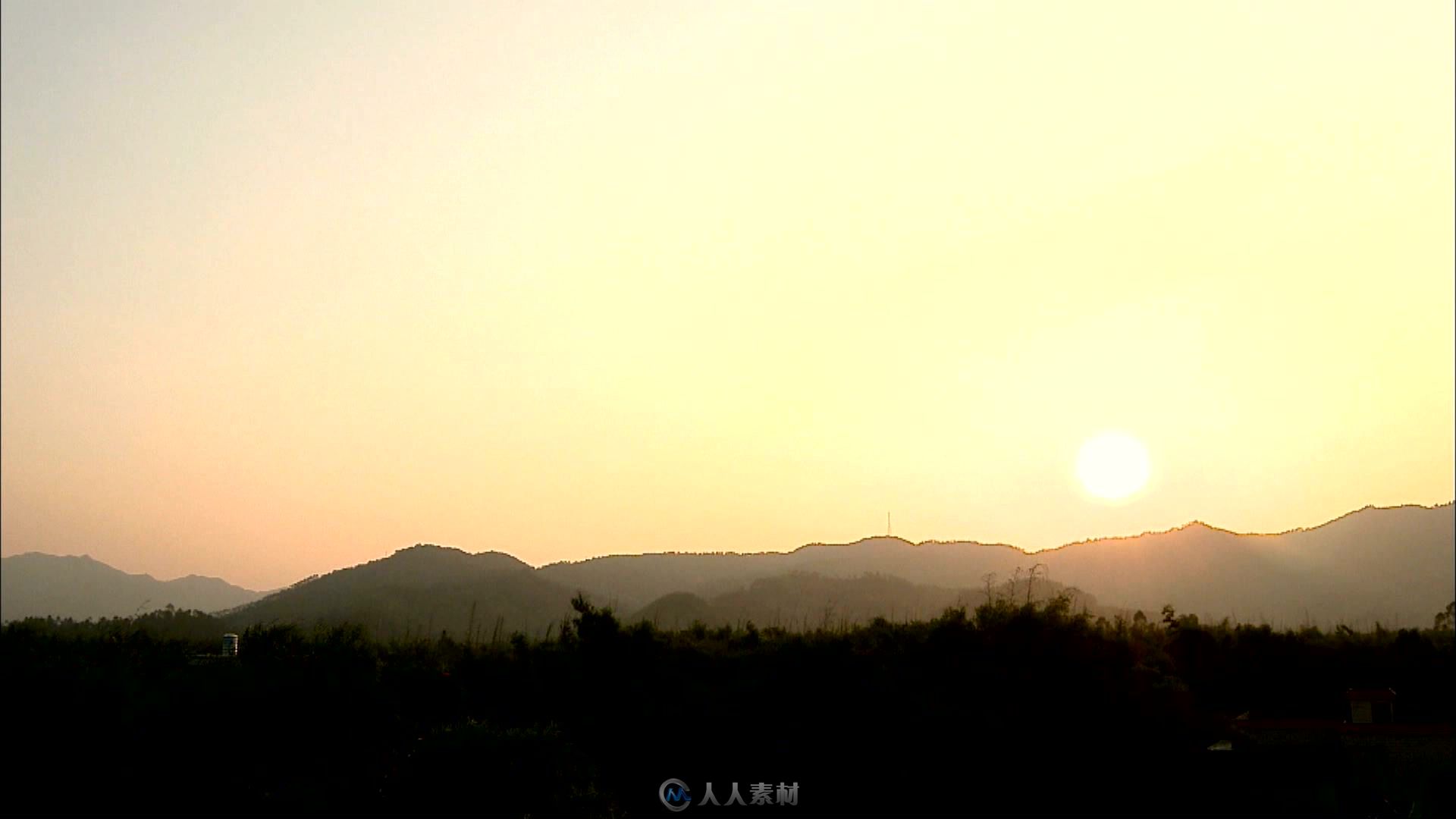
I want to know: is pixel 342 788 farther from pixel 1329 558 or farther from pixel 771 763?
pixel 1329 558

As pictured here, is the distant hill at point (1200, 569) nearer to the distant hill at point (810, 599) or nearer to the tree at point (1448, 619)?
the distant hill at point (810, 599)

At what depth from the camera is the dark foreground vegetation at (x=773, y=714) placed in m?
16.2

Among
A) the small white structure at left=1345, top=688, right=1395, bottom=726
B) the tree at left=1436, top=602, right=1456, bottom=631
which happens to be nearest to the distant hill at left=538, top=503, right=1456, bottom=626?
the tree at left=1436, top=602, right=1456, bottom=631

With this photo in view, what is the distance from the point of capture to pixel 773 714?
70.2 feet

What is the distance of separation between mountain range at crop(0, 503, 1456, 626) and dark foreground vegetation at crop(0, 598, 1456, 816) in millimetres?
23979

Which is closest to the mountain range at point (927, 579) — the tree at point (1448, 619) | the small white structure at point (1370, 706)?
the tree at point (1448, 619)

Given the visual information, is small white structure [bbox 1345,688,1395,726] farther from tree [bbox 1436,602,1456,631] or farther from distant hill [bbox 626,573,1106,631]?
distant hill [bbox 626,573,1106,631]

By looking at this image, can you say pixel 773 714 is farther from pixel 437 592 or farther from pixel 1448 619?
pixel 437 592

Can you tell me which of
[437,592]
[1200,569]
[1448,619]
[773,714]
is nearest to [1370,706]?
[773,714]

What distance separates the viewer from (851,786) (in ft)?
62.8

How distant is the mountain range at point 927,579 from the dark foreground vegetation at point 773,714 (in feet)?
78.7

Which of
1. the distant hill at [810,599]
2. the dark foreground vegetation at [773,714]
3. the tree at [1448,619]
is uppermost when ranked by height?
the distant hill at [810,599]

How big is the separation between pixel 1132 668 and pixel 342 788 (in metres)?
14.6

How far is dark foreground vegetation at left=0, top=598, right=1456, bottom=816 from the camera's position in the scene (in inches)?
640
